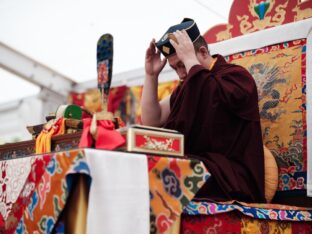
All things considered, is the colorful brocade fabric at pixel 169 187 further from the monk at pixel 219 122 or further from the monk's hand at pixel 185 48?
the monk's hand at pixel 185 48

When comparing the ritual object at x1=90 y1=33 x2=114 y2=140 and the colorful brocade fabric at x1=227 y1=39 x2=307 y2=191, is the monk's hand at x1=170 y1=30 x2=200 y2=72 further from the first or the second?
→ the colorful brocade fabric at x1=227 y1=39 x2=307 y2=191

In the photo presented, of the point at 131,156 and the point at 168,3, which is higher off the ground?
the point at 168,3

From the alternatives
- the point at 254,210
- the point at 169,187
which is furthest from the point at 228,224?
the point at 169,187

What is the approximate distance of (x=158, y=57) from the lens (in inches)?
88.8

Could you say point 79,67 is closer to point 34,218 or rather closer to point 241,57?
point 241,57

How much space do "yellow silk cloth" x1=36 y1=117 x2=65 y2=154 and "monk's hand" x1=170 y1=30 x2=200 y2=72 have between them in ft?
1.72

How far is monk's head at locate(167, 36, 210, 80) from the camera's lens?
2.04m

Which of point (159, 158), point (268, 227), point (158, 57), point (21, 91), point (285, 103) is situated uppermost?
point (21, 91)

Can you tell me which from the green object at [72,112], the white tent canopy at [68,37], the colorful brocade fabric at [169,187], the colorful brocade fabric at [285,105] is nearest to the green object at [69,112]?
the green object at [72,112]

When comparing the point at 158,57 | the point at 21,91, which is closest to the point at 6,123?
the point at 21,91

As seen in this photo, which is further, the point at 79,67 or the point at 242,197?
→ the point at 79,67

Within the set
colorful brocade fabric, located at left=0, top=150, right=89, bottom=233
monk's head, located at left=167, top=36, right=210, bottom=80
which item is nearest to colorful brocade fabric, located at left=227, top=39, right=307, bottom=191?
monk's head, located at left=167, top=36, right=210, bottom=80

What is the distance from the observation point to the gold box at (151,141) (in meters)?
1.37

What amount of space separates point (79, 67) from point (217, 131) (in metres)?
3.26
